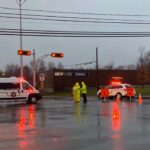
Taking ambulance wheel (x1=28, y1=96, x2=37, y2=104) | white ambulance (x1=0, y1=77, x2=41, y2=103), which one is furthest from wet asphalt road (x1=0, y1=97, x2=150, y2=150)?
ambulance wheel (x1=28, y1=96, x2=37, y2=104)

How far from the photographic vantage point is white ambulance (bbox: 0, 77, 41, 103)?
36.1 m

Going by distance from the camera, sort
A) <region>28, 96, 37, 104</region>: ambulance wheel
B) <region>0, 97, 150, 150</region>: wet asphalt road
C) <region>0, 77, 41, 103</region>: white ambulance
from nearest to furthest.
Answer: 1. <region>0, 97, 150, 150</region>: wet asphalt road
2. <region>0, 77, 41, 103</region>: white ambulance
3. <region>28, 96, 37, 104</region>: ambulance wheel

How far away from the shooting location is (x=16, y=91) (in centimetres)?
3625

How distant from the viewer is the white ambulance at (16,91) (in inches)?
1420

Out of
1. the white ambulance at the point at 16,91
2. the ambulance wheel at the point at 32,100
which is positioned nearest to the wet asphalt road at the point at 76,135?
the white ambulance at the point at 16,91

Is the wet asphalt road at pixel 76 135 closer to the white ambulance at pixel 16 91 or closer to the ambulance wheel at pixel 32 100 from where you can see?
the white ambulance at pixel 16 91

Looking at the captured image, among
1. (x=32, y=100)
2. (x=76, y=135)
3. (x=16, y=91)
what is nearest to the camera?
(x=76, y=135)

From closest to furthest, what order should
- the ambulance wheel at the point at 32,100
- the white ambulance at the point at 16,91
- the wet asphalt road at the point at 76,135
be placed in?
the wet asphalt road at the point at 76,135
the white ambulance at the point at 16,91
the ambulance wheel at the point at 32,100

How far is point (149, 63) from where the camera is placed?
120m

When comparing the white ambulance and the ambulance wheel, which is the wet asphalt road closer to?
the white ambulance

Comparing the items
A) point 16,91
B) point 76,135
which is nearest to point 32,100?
point 16,91

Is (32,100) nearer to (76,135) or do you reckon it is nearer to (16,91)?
(16,91)

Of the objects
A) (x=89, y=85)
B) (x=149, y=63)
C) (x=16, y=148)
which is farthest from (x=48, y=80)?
(x=16, y=148)

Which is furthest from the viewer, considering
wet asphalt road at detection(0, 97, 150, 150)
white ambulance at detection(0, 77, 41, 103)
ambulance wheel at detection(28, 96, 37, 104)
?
ambulance wheel at detection(28, 96, 37, 104)
